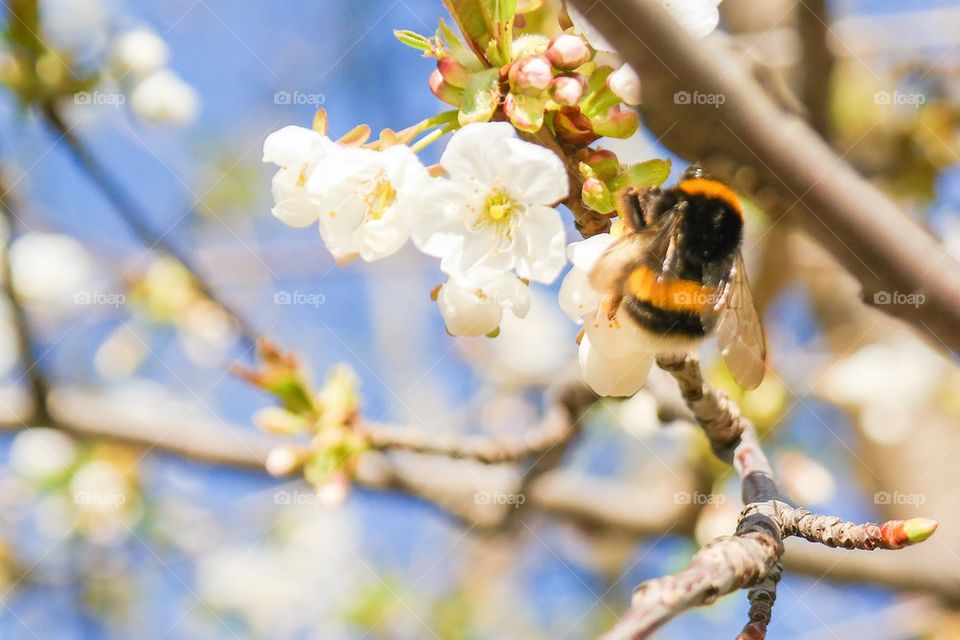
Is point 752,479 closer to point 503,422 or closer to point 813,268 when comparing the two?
point 813,268

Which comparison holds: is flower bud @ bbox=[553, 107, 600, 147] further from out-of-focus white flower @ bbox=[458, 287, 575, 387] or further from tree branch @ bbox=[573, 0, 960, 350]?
out-of-focus white flower @ bbox=[458, 287, 575, 387]

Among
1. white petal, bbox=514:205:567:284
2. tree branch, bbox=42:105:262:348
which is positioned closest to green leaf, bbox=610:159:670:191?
white petal, bbox=514:205:567:284

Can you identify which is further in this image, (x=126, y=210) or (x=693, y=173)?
(x=126, y=210)

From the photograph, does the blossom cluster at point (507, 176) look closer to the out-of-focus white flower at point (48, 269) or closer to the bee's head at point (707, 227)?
the bee's head at point (707, 227)

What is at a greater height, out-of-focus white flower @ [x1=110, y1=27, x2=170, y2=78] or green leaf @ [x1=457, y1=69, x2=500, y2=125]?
green leaf @ [x1=457, y1=69, x2=500, y2=125]

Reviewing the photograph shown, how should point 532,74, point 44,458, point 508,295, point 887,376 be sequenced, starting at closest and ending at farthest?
1. point 532,74
2. point 508,295
3. point 44,458
4. point 887,376

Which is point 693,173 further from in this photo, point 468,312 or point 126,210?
point 126,210

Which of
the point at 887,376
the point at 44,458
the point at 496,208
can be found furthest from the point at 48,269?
the point at 887,376

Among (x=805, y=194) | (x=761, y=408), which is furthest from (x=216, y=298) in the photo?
(x=805, y=194)
